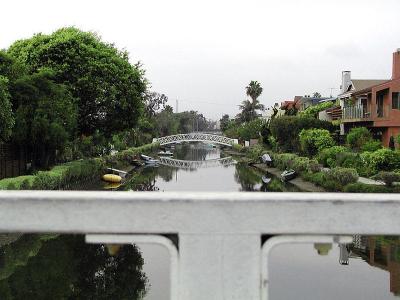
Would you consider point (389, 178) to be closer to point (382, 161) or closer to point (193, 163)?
point (382, 161)

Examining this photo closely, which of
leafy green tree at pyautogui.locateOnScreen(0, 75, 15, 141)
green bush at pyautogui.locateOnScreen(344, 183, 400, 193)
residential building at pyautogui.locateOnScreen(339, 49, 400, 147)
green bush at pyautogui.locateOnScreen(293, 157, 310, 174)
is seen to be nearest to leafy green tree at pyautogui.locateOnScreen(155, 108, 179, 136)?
residential building at pyautogui.locateOnScreen(339, 49, 400, 147)

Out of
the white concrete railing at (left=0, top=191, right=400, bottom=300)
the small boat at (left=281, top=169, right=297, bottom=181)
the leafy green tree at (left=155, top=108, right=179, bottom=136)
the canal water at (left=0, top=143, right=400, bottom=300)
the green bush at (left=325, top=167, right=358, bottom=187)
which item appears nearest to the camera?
the white concrete railing at (left=0, top=191, right=400, bottom=300)

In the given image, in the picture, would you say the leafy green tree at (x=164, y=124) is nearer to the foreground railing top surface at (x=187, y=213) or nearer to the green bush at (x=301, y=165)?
the green bush at (x=301, y=165)

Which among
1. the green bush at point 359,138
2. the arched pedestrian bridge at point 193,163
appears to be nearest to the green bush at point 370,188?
the green bush at point 359,138

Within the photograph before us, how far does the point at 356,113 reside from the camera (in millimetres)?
30766

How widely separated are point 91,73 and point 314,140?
48.3 feet

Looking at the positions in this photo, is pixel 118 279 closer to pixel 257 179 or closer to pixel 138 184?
pixel 138 184

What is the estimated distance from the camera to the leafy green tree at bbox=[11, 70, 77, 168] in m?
19.9

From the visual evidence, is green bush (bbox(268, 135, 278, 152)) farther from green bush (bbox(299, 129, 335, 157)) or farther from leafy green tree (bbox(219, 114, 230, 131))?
leafy green tree (bbox(219, 114, 230, 131))

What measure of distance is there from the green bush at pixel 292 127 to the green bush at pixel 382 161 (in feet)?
37.4

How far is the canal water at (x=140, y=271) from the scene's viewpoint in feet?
30.5

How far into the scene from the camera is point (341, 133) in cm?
3506

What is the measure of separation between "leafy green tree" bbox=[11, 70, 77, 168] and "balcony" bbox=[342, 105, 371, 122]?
697 inches

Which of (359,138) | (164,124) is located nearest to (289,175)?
(359,138)
